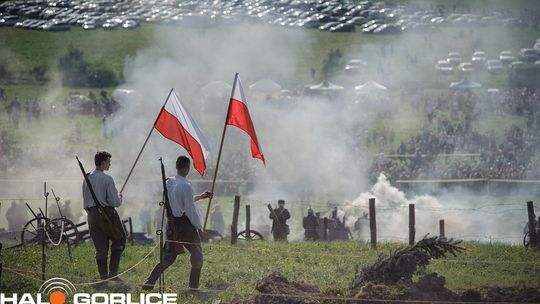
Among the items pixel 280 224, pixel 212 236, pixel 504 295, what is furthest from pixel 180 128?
pixel 280 224

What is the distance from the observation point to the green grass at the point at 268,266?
13719 mm

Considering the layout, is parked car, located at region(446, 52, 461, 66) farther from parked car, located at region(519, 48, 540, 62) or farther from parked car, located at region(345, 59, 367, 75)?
parked car, located at region(345, 59, 367, 75)

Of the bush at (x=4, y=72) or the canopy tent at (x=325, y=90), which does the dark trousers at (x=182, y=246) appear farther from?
the bush at (x=4, y=72)

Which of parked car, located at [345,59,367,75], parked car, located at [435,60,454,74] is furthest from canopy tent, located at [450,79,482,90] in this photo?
parked car, located at [345,59,367,75]

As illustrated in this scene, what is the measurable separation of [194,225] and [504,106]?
2789cm

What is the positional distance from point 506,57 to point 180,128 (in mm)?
34348

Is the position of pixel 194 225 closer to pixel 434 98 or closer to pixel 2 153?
pixel 2 153

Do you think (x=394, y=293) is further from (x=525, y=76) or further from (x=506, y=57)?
(x=506, y=57)

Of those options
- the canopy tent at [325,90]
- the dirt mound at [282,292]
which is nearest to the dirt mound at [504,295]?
the dirt mound at [282,292]

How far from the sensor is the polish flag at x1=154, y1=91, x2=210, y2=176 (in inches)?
563

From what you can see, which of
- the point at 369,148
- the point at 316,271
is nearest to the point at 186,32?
the point at 369,148

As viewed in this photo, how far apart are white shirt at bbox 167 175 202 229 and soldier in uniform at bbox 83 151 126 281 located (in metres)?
1.03

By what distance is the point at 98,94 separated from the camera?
42250 mm

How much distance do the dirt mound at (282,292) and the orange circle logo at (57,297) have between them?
2.35 metres
